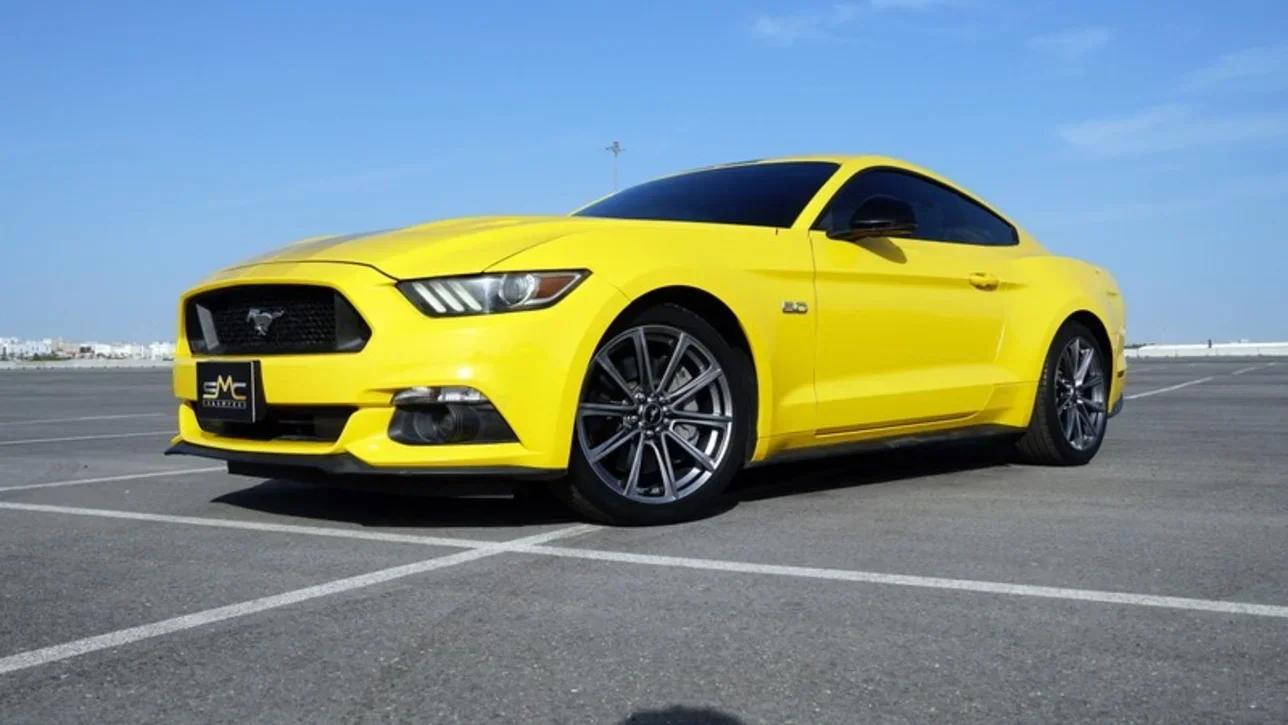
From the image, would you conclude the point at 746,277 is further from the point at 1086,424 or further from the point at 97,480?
the point at 97,480

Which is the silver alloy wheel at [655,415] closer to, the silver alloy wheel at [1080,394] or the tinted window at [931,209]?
the tinted window at [931,209]

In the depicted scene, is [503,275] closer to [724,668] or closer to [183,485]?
[724,668]

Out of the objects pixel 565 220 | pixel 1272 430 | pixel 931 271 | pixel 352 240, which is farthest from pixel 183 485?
pixel 1272 430

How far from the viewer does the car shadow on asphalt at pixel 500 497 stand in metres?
4.57

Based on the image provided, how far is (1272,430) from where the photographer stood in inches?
320

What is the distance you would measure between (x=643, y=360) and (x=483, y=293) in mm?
660

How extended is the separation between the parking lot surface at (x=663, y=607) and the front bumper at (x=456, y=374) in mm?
286

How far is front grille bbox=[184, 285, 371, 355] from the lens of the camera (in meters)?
4.14

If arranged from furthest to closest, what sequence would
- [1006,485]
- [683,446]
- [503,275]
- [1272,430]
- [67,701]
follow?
[1272,430]
[1006,485]
[683,446]
[503,275]
[67,701]

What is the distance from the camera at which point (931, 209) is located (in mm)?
6004

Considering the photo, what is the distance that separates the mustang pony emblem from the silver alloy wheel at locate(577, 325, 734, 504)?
1166 mm

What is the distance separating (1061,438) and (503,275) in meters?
3.36

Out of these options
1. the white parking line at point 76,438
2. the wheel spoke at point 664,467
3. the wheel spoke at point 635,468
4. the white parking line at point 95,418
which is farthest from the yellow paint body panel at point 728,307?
the white parking line at point 95,418

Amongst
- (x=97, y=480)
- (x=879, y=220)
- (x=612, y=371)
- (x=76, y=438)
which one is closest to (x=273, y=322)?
(x=612, y=371)
